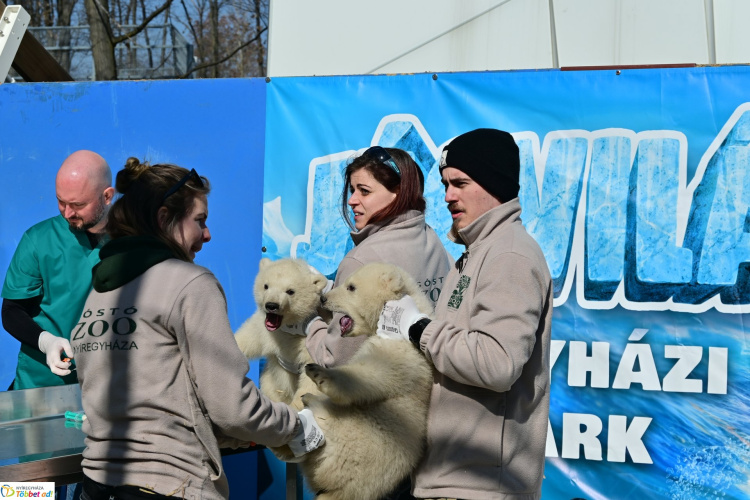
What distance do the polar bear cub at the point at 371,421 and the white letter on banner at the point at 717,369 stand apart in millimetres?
2655

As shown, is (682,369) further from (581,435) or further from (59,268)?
(59,268)

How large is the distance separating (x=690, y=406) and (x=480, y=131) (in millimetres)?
2824

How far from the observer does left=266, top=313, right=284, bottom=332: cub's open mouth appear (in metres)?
3.72

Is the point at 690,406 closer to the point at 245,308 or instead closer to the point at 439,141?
the point at 439,141

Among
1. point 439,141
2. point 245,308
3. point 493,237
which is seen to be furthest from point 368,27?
point 493,237

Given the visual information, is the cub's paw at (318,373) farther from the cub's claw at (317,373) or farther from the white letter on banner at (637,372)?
the white letter on banner at (637,372)

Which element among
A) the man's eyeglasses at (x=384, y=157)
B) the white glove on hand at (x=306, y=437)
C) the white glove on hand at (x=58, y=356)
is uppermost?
the man's eyeglasses at (x=384, y=157)

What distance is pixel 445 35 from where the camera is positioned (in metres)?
5.33

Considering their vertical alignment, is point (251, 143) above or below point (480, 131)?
above

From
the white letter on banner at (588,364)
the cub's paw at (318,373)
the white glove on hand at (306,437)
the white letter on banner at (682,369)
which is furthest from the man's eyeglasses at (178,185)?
the white letter on banner at (682,369)

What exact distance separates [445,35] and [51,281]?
10.3ft

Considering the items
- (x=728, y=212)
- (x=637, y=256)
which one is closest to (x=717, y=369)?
(x=637, y=256)

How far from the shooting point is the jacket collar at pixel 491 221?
2.49m

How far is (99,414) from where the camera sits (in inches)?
90.4
